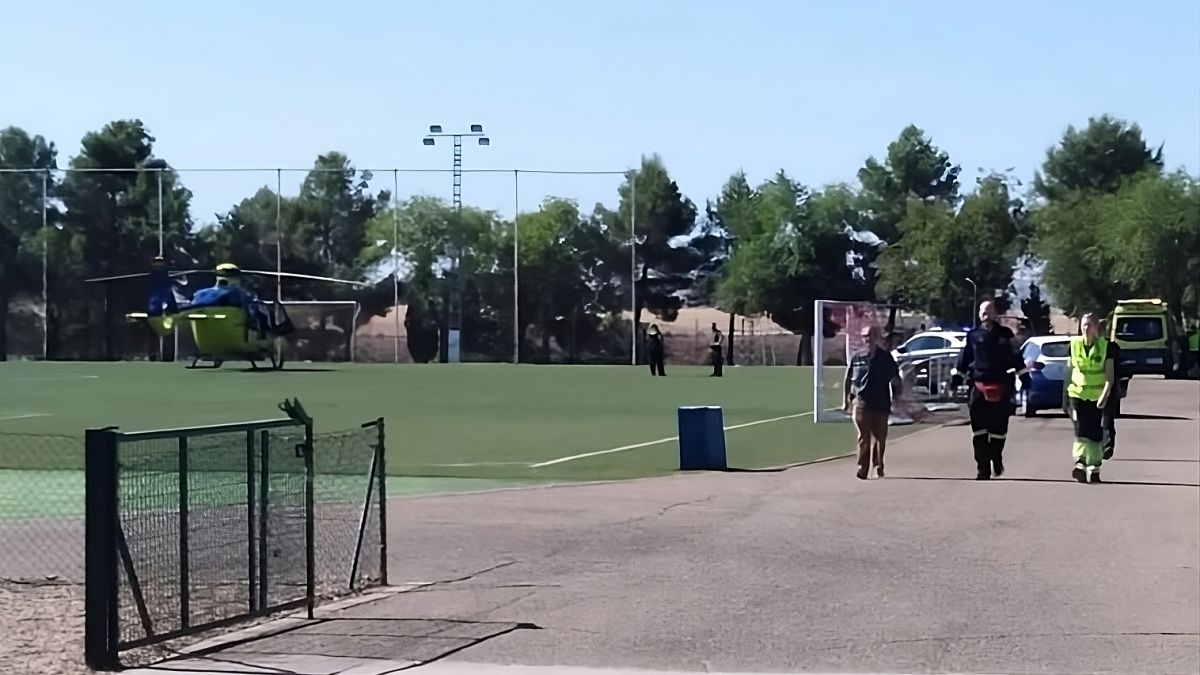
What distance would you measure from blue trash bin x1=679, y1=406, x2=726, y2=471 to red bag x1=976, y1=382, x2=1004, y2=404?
144 inches

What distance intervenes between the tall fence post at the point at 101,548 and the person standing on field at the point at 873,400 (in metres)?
12.0

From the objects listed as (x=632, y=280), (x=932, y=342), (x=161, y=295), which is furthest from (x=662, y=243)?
(x=932, y=342)

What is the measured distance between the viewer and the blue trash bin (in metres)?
21.6

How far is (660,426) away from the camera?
30.3 metres

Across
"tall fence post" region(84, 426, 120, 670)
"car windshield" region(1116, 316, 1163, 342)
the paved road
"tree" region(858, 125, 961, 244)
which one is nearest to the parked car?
the paved road

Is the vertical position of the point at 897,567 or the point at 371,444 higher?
the point at 371,444

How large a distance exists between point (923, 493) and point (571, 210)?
260 feet

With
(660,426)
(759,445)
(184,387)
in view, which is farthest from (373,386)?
(759,445)

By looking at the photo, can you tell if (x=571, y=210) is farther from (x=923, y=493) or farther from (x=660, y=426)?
(x=923, y=493)

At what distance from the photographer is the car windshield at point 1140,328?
59188 mm

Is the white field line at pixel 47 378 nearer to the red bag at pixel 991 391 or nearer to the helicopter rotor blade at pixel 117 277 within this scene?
the helicopter rotor blade at pixel 117 277

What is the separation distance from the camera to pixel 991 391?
63.3 ft

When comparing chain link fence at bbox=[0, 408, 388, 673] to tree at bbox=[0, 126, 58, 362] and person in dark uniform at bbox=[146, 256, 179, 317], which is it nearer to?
person in dark uniform at bbox=[146, 256, 179, 317]

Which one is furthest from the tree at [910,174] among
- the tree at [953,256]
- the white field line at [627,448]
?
the white field line at [627,448]
